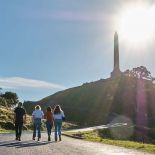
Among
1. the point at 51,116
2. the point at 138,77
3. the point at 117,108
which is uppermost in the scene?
the point at 138,77

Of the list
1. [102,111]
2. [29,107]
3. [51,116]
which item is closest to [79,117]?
[102,111]

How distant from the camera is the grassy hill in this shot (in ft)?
308

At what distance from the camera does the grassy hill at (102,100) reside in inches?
3696

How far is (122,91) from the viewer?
112688mm

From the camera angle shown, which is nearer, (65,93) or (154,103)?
(154,103)

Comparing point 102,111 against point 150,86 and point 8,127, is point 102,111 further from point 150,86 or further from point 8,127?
point 8,127

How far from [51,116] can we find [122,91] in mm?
86209

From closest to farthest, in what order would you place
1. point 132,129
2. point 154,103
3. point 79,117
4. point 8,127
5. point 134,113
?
point 8,127 < point 132,129 < point 79,117 < point 134,113 < point 154,103

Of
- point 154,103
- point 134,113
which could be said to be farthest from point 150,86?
point 134,113

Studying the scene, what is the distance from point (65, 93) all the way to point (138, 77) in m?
21.2

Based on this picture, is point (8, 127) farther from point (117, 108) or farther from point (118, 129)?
point (117, 108)

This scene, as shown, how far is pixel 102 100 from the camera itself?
359 feet

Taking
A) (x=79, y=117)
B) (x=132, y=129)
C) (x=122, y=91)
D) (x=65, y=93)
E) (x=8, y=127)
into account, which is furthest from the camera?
(x=65, y=93)

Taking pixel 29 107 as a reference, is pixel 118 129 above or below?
below
